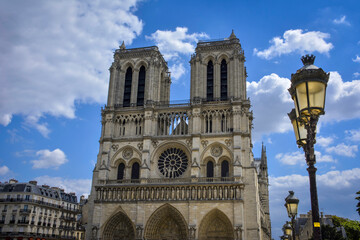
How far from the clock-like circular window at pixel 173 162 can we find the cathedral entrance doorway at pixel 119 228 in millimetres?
5807

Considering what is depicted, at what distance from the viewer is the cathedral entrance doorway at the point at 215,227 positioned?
1288 inches

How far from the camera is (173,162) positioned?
37094mm

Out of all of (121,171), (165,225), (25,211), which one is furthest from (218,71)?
(25,211)

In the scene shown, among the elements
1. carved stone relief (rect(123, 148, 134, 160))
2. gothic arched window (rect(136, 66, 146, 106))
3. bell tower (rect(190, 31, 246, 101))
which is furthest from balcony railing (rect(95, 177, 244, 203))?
gothic arched window (rect(136, 66, 146, 106))

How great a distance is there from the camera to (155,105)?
3912cm

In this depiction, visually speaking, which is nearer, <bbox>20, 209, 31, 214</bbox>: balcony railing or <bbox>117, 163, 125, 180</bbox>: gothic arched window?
<bbox>117, 163, 125, 180</bbox>: gothic arched window

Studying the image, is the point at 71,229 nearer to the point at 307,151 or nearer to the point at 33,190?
the point at 33,190

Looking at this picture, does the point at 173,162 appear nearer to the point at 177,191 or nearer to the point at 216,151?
the point at 177,191

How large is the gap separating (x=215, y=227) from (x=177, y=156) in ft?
26.0

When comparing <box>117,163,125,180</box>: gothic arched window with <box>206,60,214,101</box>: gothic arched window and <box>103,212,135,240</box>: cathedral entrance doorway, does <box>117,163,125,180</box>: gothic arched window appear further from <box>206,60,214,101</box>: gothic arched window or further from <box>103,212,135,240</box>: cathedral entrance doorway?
<box>206,60,214,101</box>: gothic arched window

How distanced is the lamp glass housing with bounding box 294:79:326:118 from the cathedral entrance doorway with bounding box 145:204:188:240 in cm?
2886

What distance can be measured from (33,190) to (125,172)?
503 inches

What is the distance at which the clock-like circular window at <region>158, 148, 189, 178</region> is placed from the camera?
36.6 metres

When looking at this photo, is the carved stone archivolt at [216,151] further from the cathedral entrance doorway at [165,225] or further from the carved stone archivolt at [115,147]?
the carved stone archivolt at [115,147]
